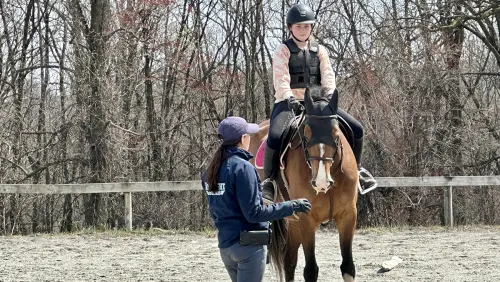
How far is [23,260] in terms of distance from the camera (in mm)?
10484

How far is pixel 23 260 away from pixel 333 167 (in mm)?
5617

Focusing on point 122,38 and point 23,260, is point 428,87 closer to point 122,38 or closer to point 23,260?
point 122,38

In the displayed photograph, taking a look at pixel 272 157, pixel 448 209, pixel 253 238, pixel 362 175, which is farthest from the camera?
pixel 448 209

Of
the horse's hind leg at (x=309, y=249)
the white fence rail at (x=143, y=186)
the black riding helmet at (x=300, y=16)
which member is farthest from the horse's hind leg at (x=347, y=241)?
the white fence rail at (x=143, y=186)

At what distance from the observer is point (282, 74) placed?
7.65 m

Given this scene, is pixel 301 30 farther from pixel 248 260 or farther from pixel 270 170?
pixel 248 260

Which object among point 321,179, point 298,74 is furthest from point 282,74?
point 321,179

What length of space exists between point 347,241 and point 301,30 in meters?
2.33

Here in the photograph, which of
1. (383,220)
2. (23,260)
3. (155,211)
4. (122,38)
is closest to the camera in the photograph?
(23,260)

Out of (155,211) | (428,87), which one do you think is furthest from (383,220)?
(155,211)

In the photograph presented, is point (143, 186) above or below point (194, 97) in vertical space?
below

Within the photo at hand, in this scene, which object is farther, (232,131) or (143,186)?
(143,186)

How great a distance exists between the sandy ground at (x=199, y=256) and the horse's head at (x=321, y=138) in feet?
7.78

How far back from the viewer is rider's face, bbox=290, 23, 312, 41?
776 cm
